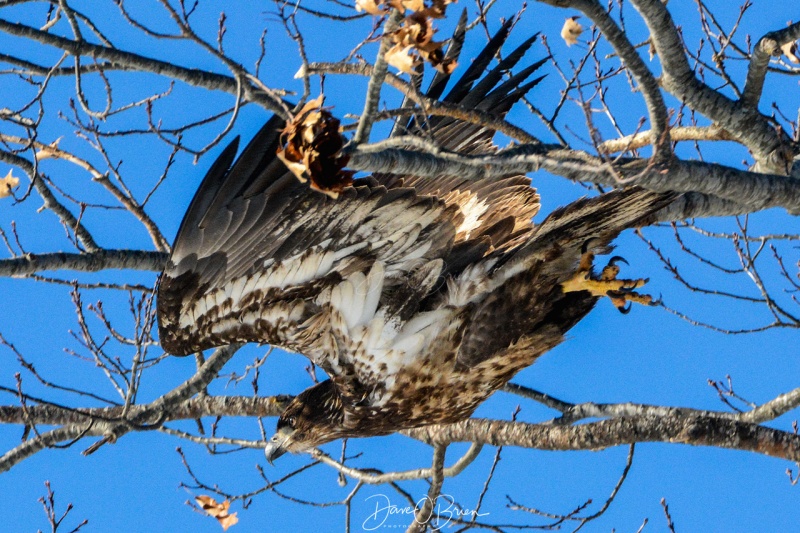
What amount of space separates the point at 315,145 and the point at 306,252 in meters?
1.85

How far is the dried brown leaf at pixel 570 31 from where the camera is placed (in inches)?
192

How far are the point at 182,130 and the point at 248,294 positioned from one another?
38.3 inches

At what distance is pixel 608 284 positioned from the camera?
467 centimetres

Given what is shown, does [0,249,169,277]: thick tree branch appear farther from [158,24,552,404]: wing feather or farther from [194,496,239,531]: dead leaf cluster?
[194,496,239,531]: dead leaf cluster

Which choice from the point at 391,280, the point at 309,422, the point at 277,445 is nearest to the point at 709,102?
the point at 391,280

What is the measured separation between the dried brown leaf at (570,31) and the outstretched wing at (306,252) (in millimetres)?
300

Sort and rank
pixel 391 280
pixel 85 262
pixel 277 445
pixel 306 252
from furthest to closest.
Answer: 1. pixel 277 445
2. pixel 85 262
3. pixel 391 280
4. pixel 306 252

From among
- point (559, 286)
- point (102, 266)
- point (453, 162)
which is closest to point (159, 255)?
point (102, 266)

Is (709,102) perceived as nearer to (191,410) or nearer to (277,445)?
(277,445)

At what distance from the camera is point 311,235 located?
14.5 ft

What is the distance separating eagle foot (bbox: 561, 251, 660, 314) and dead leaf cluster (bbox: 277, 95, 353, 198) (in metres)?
2.24

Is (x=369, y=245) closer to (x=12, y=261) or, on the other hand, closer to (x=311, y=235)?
(x=311, y=235)

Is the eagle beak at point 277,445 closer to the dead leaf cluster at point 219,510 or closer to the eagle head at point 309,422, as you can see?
the eagle head at point 309,422

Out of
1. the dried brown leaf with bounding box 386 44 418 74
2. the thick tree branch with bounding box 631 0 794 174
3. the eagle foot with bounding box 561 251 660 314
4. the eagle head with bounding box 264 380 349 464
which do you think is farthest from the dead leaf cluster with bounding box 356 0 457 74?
the eagle head with bounding box 264 380 349 464
